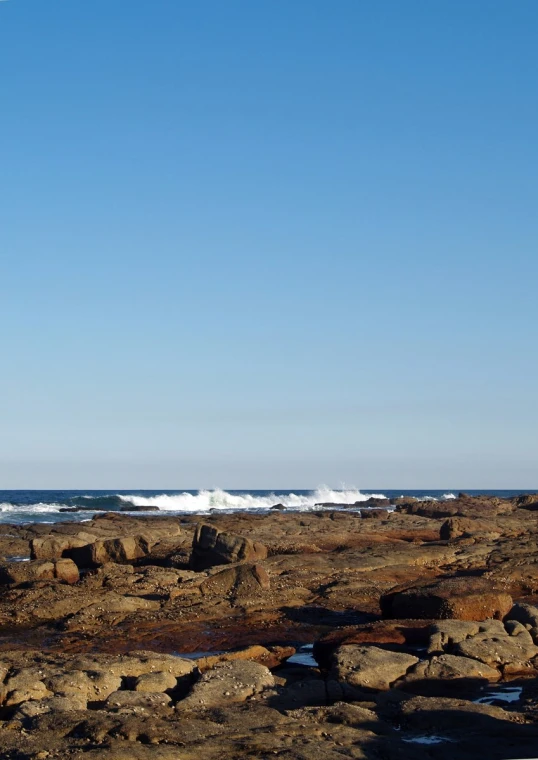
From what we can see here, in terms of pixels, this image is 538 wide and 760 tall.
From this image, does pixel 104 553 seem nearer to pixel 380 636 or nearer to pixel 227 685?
pixel 380 636

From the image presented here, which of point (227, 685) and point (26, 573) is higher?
point (26, 573)

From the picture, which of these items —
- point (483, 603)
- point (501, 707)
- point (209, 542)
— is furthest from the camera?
point (209, 542)

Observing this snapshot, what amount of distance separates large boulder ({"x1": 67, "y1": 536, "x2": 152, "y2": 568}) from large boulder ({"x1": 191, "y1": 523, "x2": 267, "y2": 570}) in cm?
324

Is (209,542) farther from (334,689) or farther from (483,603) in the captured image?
(334,689)

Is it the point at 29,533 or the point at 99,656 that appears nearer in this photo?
the point at 99,656

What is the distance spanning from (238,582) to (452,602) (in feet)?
18.7

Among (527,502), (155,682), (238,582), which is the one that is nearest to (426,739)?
(155,682)

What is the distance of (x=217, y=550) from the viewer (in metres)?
21.9

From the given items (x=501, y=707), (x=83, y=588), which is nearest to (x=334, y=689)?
(x=501, y=707)

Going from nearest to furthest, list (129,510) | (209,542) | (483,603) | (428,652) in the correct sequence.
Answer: (428,652), (483,603), (209,542), (129,510)

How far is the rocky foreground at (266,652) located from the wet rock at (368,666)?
0.09ft

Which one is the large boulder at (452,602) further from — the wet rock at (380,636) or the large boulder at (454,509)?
the large boulder at (454,509)

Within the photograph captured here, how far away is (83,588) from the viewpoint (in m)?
19.6

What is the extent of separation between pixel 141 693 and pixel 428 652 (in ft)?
15.2
